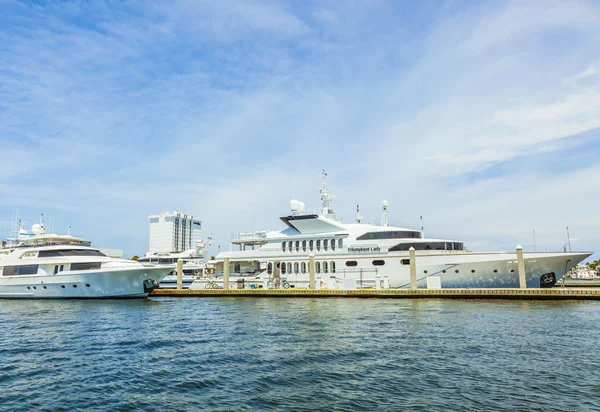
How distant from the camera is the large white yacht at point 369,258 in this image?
30766 millimetres

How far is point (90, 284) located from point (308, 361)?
1006 inches

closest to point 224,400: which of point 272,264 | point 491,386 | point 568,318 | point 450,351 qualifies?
point 491,386

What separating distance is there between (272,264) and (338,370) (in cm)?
2728

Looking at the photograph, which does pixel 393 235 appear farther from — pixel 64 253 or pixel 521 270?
pixel 64 253

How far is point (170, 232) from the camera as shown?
15275cm

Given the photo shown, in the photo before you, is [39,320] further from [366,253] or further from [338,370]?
[366,253]

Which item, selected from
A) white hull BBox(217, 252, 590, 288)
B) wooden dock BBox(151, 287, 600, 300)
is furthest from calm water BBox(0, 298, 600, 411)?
white hull BBox(217, 252, 590, 288)

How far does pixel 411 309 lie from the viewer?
24.6 metres

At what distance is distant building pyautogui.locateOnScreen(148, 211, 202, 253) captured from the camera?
151 metres

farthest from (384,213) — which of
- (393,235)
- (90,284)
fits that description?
(90,284)

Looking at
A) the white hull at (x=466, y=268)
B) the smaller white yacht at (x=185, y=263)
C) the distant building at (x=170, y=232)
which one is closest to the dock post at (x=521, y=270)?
the white hull at (x=466, y=268)

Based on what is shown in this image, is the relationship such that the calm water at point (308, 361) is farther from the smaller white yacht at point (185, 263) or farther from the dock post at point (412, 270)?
the smaller white yacht at point (185, 263)

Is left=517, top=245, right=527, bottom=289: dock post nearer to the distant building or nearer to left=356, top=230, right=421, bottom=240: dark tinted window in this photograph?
left=356, top=230, right=421, bottom=240: dark tinted window

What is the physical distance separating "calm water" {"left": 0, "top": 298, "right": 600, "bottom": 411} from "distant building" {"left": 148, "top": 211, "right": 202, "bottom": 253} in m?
132
